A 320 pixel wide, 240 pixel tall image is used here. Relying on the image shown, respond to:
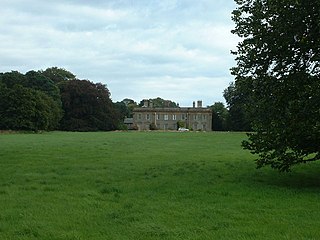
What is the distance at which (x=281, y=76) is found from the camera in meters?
15.1

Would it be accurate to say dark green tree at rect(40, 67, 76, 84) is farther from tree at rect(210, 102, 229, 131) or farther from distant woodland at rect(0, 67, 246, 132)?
tree at rect(210, 102, 229, 131)

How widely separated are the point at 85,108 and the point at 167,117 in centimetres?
5187

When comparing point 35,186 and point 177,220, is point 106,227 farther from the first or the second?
point 35,186

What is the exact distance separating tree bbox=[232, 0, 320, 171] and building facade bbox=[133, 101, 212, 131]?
137m

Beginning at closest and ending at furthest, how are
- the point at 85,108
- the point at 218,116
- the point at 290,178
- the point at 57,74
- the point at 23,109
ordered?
the point at 290,178 → the point at 23,109 → the point at 85,108 → the point at 57,74 → the point at 218,116

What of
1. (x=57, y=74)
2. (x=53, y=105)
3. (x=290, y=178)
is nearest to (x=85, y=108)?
(x=53, y=105)

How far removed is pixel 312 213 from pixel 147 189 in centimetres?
545

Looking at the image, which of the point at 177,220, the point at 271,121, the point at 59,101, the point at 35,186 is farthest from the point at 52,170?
the point at 59,101

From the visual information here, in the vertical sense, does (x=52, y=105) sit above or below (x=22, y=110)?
above

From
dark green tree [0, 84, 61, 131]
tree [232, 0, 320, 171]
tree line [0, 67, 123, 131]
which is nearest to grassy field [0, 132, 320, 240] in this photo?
tree [232, 0, 320, 171]

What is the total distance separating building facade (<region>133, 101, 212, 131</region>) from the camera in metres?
155

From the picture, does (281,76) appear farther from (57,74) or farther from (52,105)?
(57,74)

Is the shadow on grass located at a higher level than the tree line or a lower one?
Result: lower

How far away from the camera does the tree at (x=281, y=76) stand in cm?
1366
